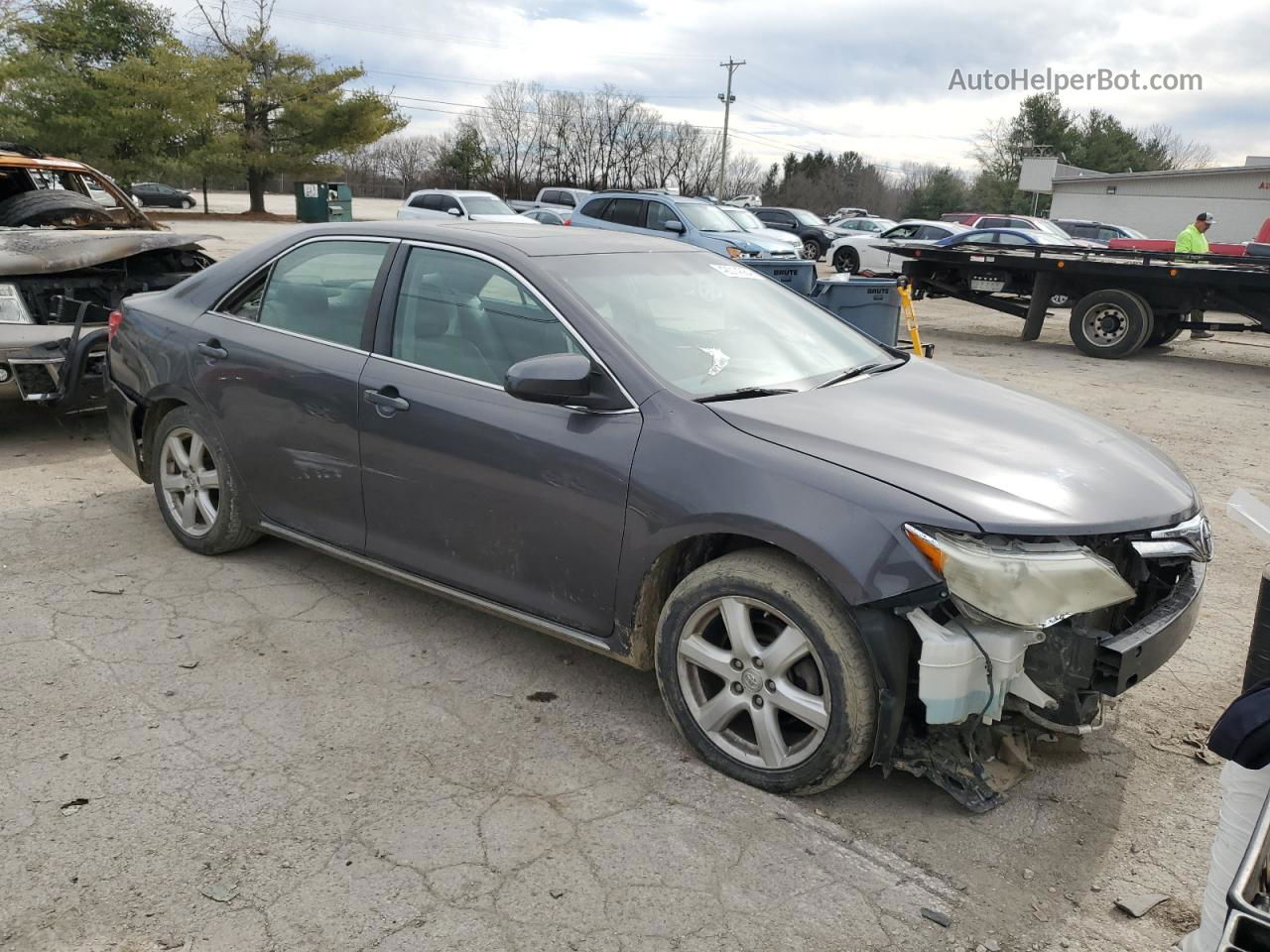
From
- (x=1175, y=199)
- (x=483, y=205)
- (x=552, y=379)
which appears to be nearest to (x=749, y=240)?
(x=483, y=205)

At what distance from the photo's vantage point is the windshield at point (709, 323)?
348cm

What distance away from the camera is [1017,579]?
2.64 metres

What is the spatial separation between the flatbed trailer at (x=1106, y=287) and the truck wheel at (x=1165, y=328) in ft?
0.04

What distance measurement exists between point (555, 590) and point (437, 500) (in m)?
0.59

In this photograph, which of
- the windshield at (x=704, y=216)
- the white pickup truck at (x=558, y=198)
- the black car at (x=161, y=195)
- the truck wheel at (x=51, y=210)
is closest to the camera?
the truck wheel at (x=51, y=210)

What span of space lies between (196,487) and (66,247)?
2.83 metres

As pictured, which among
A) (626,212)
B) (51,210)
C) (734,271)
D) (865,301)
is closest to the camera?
(734,271)

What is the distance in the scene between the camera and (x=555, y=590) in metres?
3.41

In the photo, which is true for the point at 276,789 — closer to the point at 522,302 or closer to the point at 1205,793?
the point at 522,302

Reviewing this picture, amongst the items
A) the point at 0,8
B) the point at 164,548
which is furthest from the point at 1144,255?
the point at 0,8

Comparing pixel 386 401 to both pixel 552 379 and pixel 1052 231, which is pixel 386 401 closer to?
pixel 552 379

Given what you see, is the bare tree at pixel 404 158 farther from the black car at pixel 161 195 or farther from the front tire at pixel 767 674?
the front tire at pixel 767 674

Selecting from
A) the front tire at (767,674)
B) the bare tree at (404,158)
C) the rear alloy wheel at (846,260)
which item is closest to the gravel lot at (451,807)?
the front tire at (767,674)

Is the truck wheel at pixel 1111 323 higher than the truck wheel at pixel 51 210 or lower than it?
lower
